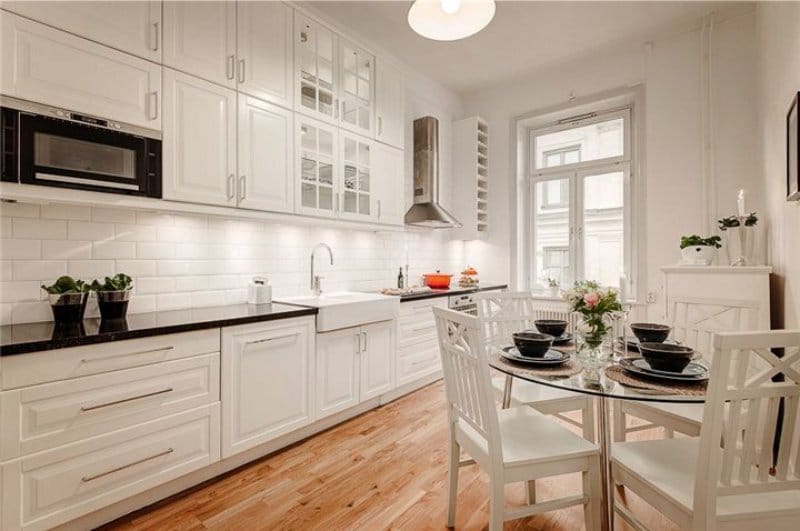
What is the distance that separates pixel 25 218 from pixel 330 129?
6.15ft

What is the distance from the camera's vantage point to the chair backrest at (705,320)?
2.08 metres

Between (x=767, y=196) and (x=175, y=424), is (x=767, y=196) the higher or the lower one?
the higher one

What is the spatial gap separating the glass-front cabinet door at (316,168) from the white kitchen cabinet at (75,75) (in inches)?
36.6

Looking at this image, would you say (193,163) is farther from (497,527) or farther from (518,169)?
(518,169)

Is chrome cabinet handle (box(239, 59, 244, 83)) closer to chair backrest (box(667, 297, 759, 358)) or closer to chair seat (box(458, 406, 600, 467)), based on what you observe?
chair seat (box(458, 406, 600, 467))

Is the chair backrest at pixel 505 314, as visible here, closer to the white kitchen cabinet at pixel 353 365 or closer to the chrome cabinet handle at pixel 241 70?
the white kitchen cabinet at pixel 353 365

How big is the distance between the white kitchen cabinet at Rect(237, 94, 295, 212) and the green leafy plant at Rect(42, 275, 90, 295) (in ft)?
2.98

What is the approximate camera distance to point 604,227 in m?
4.14

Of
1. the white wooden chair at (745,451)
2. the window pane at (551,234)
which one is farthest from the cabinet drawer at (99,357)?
the window pane at (551,234)

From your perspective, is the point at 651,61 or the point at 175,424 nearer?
the point at 175,424

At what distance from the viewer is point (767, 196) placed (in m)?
2.88

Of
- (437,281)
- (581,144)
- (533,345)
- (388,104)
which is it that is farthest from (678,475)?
(581,144)

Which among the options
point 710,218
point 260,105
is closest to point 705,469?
point 260,105

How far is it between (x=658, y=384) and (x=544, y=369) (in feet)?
1.23
